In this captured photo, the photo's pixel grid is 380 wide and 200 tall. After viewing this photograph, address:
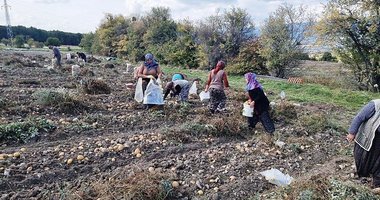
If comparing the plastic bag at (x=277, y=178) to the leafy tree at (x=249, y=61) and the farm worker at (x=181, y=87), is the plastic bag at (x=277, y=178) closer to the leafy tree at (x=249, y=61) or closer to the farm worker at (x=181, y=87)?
the farm worker at (x=181, y=87)

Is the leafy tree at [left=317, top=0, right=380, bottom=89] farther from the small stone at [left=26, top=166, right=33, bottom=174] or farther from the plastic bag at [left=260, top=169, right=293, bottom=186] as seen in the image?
the small stone at [left=26, top=166, right=33, bottom=174]

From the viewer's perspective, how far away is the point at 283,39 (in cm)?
1967

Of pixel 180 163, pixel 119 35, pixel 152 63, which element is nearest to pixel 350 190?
pixel 180 163

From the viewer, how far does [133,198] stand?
3451 millimetres

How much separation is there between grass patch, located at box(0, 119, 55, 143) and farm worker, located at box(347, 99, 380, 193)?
4587 mm

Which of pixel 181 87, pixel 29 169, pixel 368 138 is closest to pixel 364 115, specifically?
pixel 368 138

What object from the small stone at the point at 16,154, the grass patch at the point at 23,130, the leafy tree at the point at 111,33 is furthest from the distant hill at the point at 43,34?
the small stone at the point at 16,154

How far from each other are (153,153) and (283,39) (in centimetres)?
1641

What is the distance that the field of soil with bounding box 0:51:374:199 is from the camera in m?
3.84

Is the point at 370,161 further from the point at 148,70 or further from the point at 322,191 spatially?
the point at 148,70

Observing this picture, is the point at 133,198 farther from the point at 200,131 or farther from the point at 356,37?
the point at 356,37

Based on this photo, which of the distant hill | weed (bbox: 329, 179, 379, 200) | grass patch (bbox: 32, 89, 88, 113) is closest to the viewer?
weed (bbox: 329, 179, 379, 200)

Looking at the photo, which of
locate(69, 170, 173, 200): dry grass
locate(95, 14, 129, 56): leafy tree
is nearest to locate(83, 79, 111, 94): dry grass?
locate(69, 170, 173, 200): dry grass

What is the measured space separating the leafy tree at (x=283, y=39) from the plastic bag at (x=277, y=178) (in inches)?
636
